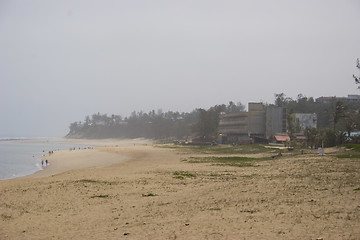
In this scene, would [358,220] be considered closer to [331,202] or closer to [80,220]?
[331,202]

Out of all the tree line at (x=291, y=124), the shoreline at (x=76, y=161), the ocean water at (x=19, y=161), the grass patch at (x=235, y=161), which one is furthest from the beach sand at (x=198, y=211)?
the tree line at (x=291, y=124)

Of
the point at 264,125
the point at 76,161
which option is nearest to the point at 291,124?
the point at 264,125

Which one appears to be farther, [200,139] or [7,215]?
[200,139]

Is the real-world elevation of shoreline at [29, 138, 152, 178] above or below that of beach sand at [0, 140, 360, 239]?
below

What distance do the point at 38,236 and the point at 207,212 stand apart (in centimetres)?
514

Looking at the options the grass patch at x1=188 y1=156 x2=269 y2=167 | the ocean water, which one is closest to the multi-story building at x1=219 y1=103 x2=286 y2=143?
the grass patch at x1=188 y1=156 x2=269 y2=167

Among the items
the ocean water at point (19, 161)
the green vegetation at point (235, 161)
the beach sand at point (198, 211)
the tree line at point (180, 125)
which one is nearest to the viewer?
the beach sand at point (198, 211)

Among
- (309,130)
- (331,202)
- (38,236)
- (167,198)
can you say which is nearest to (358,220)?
(331,202)

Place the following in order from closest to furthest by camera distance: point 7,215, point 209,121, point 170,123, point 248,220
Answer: point 248,220
point 7,215
point 209,121
point 170,123

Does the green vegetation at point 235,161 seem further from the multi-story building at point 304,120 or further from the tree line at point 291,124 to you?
the multi-story building at point 304,120

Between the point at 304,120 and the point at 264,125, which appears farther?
the point at 304,120

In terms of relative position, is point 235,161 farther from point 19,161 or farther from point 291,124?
point 291,124

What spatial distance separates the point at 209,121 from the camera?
327ft

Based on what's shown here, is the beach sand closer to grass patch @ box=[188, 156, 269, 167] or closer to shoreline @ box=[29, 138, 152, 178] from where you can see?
grass patch @ box=[188, 156, 269, 167]
